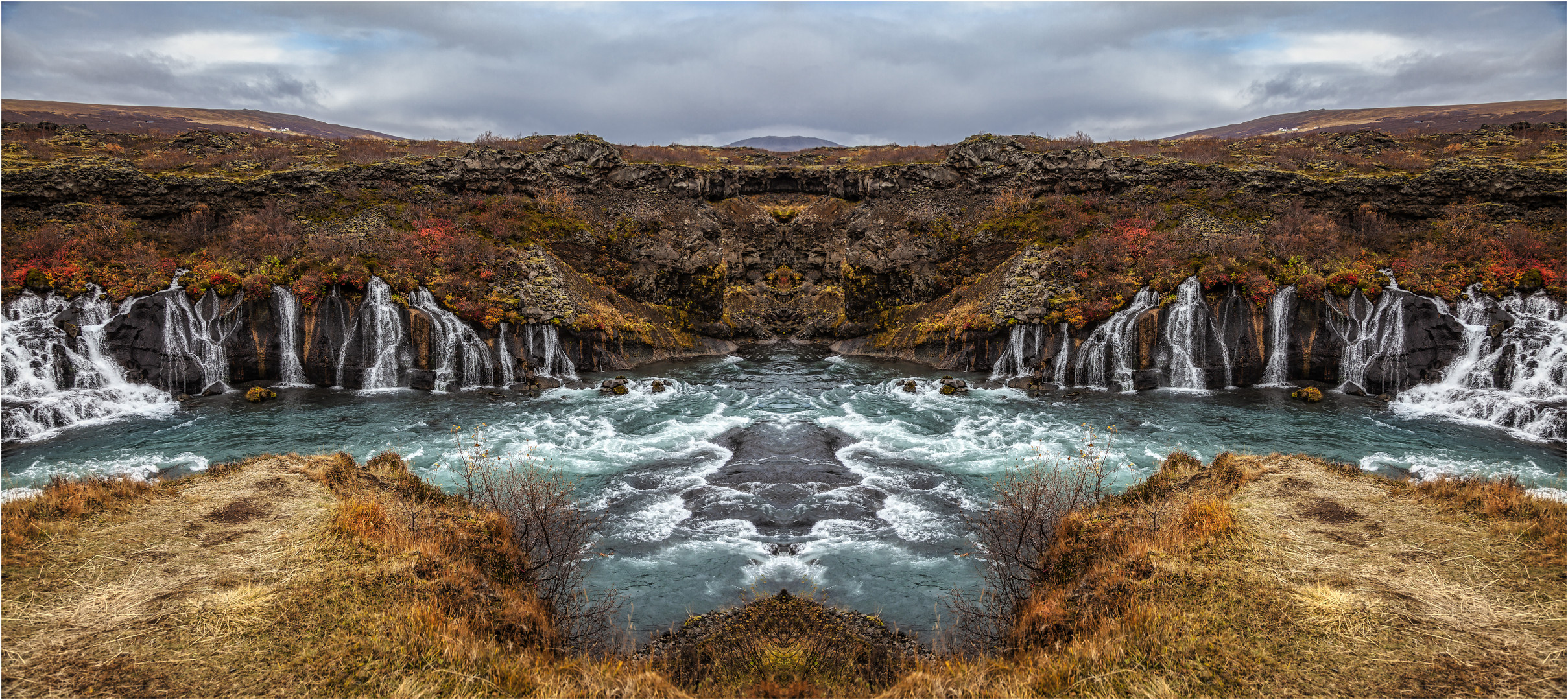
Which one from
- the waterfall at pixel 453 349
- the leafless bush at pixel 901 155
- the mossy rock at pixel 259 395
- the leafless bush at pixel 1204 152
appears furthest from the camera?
the leafless bush at pixel 901 155

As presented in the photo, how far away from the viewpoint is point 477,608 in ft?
23.9

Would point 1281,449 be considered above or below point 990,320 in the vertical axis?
below

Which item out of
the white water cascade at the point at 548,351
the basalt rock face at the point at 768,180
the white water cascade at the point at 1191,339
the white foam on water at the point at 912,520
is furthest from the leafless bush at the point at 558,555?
the basalt rock face at the point at 768,180

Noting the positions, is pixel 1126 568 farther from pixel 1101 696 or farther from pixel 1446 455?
pixel 1446 455

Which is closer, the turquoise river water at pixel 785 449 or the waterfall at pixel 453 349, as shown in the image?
the turquoise river water at pixel 785 449

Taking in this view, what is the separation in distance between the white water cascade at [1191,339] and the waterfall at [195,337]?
105 feet

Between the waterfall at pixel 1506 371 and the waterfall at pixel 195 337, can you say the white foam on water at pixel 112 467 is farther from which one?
the waterfall at pixel 1506 371

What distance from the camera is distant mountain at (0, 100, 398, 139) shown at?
166ft

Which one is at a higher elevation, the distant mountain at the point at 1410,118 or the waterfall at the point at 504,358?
the distant mountain at the point at 1410,118

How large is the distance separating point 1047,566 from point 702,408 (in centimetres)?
1406

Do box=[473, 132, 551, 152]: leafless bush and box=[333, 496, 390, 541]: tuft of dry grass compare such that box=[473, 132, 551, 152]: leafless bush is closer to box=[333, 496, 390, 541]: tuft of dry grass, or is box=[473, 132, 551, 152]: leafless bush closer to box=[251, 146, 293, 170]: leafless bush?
box=[251, 146, 293, 170]: leafless bush

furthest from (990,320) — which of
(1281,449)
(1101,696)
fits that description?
(1101,696)

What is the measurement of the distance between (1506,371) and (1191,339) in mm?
7882

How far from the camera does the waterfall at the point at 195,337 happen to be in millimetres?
21922
